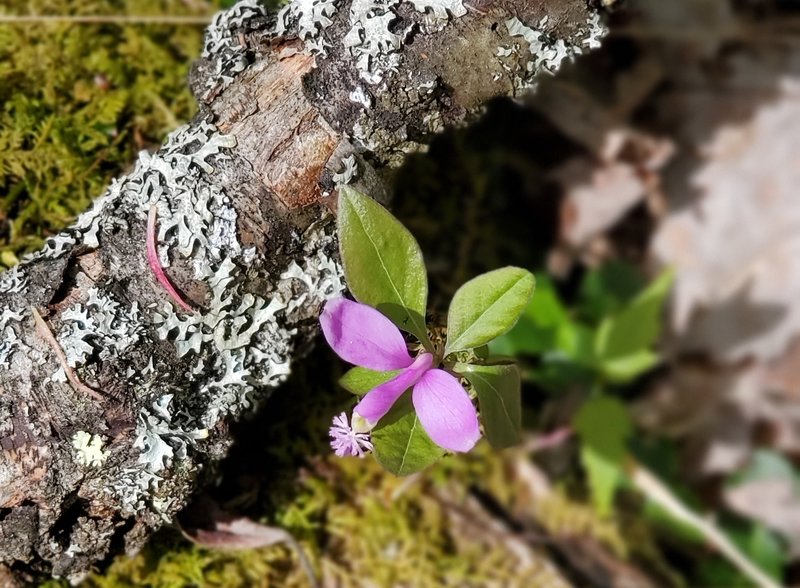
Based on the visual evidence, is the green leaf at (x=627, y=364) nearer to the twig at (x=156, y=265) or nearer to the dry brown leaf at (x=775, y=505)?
the dry brown leaf at (x=775, y=505)

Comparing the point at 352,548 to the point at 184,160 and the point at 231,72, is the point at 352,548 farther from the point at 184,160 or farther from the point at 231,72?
the point at 231,72

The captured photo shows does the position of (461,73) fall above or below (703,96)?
above

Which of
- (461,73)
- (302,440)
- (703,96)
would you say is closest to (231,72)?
(461,73)

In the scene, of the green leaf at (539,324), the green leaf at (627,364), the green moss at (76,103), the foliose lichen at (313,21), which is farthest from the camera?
the green leaf at (627,364)

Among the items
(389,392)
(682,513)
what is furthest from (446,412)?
(682,513)

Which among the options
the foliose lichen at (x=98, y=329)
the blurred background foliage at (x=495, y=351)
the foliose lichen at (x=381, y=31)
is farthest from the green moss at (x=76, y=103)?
the foliose lichen at (x=381, y=31)
